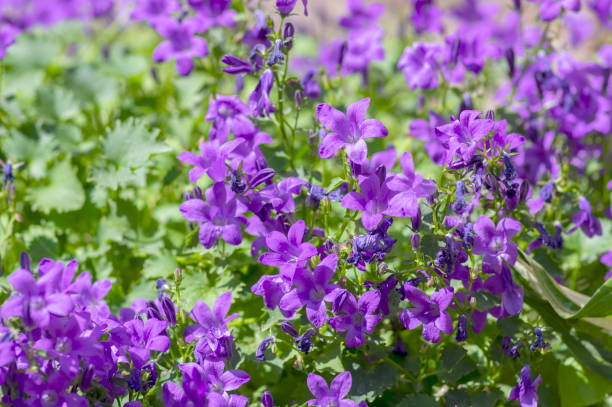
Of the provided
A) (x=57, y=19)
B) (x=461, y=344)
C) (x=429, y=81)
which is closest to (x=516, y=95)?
(x=429, y=81)

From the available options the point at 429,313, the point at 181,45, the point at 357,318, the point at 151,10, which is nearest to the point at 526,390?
the point at 429,313

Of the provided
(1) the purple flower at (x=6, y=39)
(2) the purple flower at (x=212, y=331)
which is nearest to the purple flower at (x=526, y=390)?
(2) the purple flower at (x=212, y=331)

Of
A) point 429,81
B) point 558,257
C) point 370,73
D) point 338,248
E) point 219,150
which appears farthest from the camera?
point 370,73

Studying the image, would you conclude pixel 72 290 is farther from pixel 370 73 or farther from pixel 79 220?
pixel 370 73

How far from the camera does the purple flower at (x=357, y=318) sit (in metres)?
1.86

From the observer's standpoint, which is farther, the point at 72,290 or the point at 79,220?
the point at 79,220

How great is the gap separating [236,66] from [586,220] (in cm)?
135

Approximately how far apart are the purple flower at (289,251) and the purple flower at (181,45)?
1.16 m

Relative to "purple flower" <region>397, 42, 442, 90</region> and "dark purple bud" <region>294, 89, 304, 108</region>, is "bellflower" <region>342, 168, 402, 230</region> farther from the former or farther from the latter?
"purple flower" <region>397, 42, 442, 90</region>

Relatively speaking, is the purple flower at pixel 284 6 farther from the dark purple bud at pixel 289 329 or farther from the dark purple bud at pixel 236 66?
the dark purple bud at pixel 289 329

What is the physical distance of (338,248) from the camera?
1.91 m

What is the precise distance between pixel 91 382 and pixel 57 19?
4138 mm

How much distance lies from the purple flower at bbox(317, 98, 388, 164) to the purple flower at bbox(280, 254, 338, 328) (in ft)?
1.00

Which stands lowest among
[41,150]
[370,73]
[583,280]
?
[583,280]
